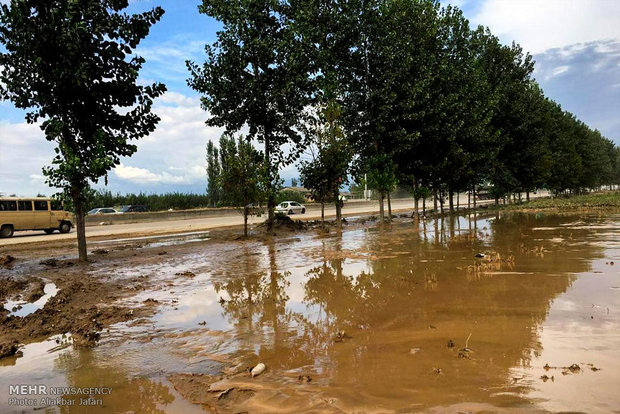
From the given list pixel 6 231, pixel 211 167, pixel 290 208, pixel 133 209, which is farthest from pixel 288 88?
pixel 211 167

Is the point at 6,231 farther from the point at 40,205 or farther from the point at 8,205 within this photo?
the point at 40,205

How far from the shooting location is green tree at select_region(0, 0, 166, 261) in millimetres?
12586

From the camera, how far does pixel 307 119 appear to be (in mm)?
23625

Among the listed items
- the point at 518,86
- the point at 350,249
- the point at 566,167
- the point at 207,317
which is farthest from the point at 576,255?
the point at 566,167

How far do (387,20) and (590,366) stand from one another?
966 inches

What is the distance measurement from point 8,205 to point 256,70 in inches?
700

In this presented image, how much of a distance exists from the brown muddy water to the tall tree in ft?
45.8

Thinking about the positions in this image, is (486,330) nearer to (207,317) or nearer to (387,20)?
(207,317)

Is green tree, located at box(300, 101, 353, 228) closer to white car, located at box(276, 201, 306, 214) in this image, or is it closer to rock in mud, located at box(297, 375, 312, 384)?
rock in mud, located at box(297, 375, 312, 384)

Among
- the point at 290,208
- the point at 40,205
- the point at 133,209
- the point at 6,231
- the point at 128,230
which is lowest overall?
the point at 128,230

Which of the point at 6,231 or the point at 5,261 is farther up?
the point at 6,231

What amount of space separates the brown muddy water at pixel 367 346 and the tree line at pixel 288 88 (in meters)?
7.81

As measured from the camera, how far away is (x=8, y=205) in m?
25.5

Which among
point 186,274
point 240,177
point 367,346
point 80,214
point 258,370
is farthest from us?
point 240,177
